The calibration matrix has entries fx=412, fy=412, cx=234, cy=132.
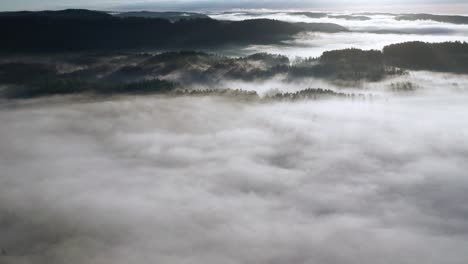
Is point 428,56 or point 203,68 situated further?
point 428,56

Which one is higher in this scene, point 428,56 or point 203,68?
point 428,56

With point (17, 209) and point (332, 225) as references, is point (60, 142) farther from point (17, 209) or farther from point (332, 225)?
point (332, 225)

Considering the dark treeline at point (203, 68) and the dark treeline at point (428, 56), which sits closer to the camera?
the dark treeline at point (203, 68)

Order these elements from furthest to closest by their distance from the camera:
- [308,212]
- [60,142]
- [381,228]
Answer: [60,142] → [308,212] → [381,228]

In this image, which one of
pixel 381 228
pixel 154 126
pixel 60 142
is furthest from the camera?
pixel 154 126

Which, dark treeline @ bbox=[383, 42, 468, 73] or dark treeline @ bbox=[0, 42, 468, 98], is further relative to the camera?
dark treeline @ bbox=[383, 42, 468, 73]

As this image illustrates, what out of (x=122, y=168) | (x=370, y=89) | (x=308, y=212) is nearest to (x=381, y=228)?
(x=308, y=212)

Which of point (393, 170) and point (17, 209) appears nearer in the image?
point (17, 209)

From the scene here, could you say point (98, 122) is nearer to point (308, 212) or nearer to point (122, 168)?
point (122, 168)

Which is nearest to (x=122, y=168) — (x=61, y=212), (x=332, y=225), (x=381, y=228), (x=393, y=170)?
(x=61, y=212)
